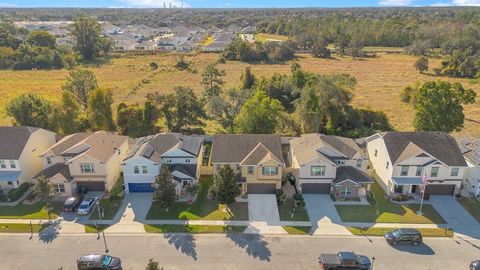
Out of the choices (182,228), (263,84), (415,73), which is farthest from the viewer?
(415,73)

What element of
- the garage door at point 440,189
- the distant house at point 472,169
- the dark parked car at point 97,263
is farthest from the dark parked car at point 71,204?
the distant house at point 472,169

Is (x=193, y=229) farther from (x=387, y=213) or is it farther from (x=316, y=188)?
(x=387, y=213)

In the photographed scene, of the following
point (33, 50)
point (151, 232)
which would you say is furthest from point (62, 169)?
point (33, 50)

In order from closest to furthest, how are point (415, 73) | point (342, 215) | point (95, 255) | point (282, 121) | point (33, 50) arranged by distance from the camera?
point (95, 255) < point (342, 215) < point (282, 121) < point (415, 73) < point (33, 50)

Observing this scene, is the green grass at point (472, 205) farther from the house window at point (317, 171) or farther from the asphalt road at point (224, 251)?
the house window at point (317, 171)

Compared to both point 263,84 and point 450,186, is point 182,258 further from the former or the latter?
point 263,84

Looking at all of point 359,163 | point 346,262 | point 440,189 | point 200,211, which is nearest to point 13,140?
point 200,211
